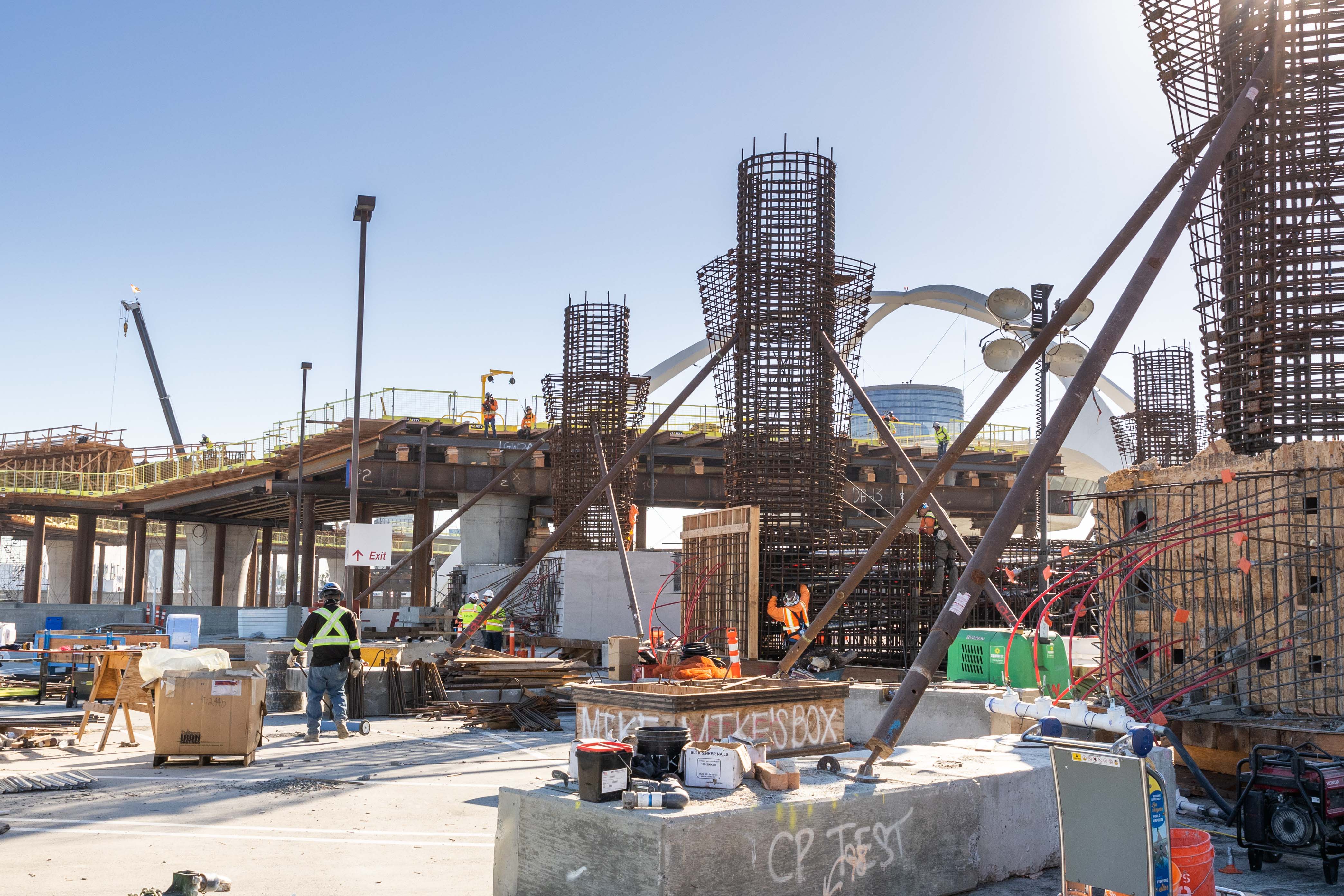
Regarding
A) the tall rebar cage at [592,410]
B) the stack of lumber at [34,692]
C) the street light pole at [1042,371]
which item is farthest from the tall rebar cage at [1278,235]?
the tall rebar cage at [592,410]

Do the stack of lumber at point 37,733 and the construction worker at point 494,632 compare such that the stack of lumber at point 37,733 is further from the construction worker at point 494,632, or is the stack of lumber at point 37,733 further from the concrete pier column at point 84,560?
the concrete pier column at point 84,560

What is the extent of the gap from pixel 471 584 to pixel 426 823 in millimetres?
26862

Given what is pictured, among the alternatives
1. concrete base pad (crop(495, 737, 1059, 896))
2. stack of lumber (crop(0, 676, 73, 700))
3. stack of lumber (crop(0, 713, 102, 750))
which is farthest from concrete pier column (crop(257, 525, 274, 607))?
concrete base pad (crop(495, 737, 1059, 896))

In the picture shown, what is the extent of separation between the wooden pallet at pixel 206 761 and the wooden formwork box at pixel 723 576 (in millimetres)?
8081

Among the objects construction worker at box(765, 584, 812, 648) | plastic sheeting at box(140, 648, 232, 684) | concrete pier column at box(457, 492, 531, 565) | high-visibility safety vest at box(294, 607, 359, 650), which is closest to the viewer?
plastic sheeting at box(140, 648, 232, 684)

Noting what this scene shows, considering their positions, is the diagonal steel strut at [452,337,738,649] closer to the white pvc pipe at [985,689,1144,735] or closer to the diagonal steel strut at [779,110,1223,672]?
the diagonal steel strut at [779,110,1223,672]

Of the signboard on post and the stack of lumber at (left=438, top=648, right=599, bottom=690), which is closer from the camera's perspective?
the stack of lumber at (left=438, top=648, right=599, bottom=690)

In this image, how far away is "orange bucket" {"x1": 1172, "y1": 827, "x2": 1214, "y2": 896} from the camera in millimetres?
4922

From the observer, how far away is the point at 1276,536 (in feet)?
28.0

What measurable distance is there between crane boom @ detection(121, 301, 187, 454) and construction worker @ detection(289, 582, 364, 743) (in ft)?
216

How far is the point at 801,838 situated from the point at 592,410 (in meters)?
24.7

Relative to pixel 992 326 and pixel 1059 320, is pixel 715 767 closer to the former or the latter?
pixel 1059 320

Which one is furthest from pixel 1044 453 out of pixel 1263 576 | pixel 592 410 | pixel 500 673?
pixel 592 410

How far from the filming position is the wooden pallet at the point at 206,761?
1006 cm
